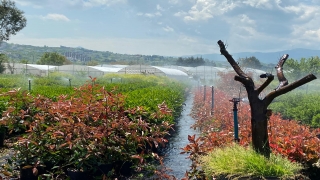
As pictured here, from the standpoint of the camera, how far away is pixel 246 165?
4258 mm

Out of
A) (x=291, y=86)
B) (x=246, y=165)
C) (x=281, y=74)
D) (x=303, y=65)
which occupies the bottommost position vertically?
(x=246, y=165)

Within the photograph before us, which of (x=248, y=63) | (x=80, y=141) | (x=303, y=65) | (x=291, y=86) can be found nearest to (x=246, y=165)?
(x=291, y=86)

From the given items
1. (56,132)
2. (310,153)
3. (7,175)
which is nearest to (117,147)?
(56,132)

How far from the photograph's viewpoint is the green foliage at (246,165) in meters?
4.20

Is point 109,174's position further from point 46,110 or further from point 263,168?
point 263,168

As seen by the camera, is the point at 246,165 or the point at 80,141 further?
the point at 80,141

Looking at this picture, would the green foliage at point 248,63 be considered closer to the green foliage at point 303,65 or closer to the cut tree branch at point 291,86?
the green foliage at point 303,65

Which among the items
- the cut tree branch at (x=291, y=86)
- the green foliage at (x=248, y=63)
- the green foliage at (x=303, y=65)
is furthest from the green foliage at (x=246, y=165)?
the green foliage at (x=303, y=65)

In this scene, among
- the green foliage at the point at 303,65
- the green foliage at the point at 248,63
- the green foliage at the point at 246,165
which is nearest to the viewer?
the green foliage at the point at 246,165

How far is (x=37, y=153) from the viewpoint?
17.8ft

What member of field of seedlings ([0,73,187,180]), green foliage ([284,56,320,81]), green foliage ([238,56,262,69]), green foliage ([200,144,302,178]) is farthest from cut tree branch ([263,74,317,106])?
green foliage ([284,56,320,81])

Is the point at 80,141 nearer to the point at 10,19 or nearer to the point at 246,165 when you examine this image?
the point at 246,165

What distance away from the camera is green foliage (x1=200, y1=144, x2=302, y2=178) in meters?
4.20

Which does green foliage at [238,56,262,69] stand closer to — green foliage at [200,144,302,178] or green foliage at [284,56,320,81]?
green foliage at [284,56,320,81]
